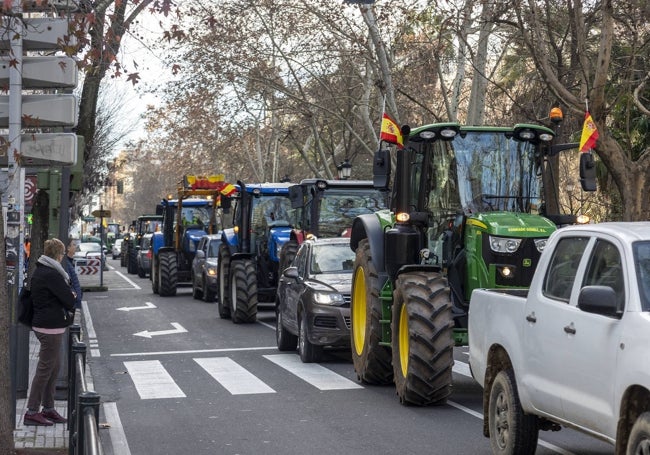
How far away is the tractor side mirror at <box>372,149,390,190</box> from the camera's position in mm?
13469

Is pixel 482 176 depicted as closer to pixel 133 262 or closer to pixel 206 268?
pixel 206 268

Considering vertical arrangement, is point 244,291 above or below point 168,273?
above

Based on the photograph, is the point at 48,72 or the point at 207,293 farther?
the point at 207,293

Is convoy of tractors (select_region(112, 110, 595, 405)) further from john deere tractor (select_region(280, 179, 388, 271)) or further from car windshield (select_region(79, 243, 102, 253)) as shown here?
car windshield (select_region(79, 243, 102, 253))

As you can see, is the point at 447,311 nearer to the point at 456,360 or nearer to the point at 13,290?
the point at 13,290

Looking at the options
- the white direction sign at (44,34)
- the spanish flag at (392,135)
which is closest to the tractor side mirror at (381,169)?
the spanish flag at (392,135)

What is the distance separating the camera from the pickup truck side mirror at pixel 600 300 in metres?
7.11

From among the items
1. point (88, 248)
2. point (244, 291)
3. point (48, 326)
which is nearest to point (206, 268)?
point (244, 291)

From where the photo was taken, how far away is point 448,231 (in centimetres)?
1362

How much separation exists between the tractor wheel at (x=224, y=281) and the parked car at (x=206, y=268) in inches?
121

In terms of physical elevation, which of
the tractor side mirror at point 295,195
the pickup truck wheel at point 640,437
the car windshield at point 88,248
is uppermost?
the tractor side mirror at point 295,195

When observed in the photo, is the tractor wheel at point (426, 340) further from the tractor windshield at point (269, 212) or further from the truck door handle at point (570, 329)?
the tractor windshield at point (269, 212)

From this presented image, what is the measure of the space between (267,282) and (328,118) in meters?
19.1

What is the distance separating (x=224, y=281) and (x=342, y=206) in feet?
14.1
